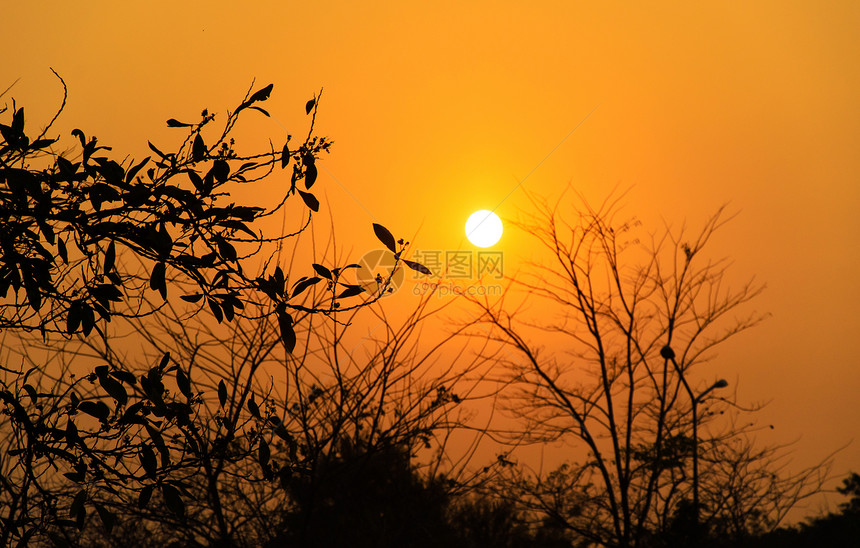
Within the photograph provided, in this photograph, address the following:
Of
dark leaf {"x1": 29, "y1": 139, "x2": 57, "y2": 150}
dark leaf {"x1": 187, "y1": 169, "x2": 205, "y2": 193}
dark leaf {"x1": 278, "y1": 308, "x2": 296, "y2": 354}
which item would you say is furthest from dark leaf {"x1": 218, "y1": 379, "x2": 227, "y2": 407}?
dark leaf {"x1": 29, "y1": 139, "x2": 57, "y2": 150}

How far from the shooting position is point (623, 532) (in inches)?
588

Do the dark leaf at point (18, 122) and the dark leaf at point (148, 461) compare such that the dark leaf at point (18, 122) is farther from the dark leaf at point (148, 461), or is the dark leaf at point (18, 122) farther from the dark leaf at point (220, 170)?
the dark leaf at point (148, 461)

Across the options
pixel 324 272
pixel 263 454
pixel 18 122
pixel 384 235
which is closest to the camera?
pixel 18 122

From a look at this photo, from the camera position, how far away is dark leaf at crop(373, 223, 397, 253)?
3.34m

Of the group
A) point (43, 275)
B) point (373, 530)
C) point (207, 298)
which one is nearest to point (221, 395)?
point (207, 298)

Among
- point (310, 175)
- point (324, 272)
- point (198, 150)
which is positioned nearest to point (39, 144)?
point (198, 150)

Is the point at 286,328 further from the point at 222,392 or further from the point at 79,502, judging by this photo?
the point at 79,502

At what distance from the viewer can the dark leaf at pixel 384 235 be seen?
3340 mm

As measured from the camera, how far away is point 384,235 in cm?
335

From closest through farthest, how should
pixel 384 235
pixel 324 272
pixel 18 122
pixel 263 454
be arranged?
pixel 18 122
pixel 384 235
pixel 324 272
pixel 263 454

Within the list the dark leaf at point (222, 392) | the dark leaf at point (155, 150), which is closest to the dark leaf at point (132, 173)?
the dark leaf at point (155, 150)

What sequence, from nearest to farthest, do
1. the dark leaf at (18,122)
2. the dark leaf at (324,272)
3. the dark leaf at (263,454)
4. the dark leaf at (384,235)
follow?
1. the dark leaf at (18,122)
2. the dark leaf at (384,235)
3. the dark leaf at (324,272)
4. the dark leaf at (263,454)

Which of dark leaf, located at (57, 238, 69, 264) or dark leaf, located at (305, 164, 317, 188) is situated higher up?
dark leaf, located at (305, 164, 317, 188)

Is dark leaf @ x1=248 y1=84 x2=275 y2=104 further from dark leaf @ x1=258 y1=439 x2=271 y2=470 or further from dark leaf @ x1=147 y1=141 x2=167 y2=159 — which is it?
dark leaf @ x1=258 y1=439 x2=271 y2=470
